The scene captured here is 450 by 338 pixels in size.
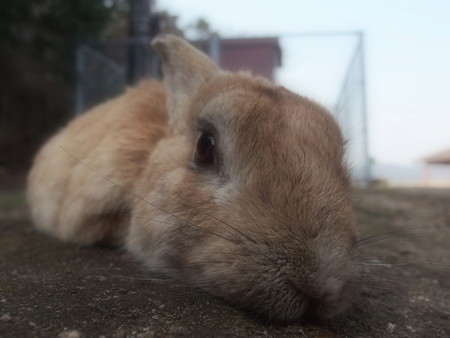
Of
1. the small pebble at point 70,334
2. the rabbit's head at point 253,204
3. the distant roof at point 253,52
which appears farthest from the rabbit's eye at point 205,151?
the distant roof at point 253,52

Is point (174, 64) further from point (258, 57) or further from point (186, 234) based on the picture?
point (258, 57)

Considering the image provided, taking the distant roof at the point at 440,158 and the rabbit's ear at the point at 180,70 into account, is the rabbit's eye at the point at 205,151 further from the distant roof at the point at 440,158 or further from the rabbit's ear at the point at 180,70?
the distant roof at the point at 440,158

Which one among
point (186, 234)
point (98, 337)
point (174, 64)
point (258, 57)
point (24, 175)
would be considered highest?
point (258, 57)

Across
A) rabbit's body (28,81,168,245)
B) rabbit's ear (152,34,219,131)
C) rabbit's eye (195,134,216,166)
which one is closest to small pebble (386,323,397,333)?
rabbit's eye (195,134,216,166)

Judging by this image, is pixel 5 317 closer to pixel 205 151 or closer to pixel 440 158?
pixel 205 151

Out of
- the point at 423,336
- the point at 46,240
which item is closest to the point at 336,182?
the point at 423,336

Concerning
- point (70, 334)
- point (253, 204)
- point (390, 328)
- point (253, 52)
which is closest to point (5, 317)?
point (70, 334)
